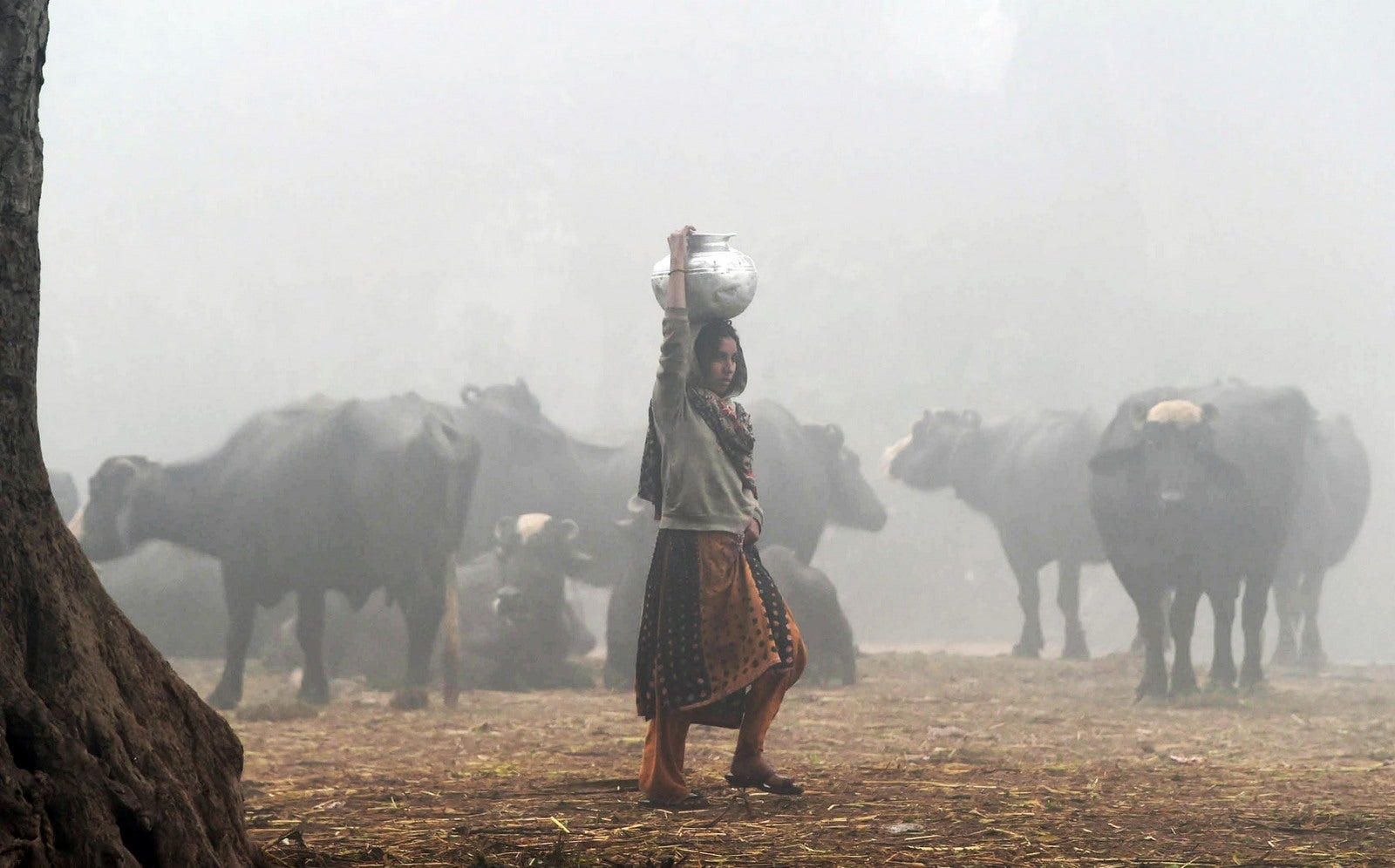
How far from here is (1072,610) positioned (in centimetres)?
1747

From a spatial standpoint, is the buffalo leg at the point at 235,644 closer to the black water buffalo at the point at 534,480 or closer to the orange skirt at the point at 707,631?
the black water buffalo at the point at 534,480

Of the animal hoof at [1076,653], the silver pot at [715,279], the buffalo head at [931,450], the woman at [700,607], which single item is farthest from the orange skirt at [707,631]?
the buffalo head at [931,450]

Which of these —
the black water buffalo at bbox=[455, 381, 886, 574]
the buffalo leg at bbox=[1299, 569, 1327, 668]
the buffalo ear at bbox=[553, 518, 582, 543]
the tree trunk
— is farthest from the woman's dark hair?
the buffalo leg at bbox=[1299, 569, 1327, 668]

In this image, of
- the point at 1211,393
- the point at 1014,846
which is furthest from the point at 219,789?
the point at 1211,393

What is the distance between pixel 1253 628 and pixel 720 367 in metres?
A: 8.01

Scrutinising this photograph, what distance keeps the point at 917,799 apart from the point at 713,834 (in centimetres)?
119

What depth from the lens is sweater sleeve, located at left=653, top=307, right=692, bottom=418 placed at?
5555 mm

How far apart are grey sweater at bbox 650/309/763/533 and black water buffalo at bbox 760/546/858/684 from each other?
6668mm

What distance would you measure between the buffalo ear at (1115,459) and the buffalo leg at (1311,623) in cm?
539

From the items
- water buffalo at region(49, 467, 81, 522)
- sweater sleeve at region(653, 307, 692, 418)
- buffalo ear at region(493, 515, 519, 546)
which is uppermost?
sweater sleeve at region(653, 307, 692, 418)

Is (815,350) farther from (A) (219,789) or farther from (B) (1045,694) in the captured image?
(A) (219,789)

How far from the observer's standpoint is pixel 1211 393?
1293cm

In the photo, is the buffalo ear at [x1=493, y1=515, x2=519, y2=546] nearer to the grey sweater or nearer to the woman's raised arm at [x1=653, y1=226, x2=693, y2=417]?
the grey sweater

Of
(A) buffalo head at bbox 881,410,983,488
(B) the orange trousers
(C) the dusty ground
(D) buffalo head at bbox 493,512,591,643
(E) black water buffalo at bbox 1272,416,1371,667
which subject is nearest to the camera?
(C) the dusty ground
